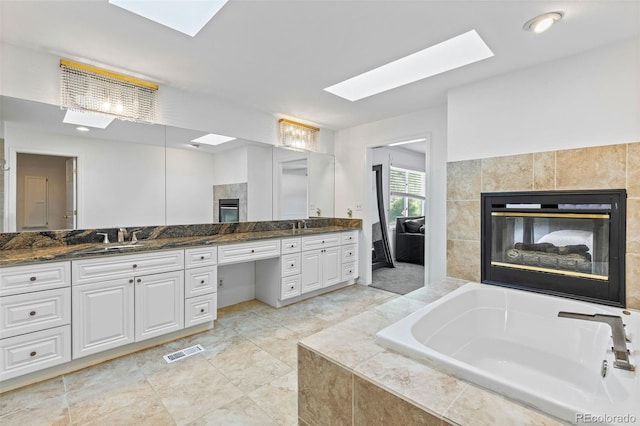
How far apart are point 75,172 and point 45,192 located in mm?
254

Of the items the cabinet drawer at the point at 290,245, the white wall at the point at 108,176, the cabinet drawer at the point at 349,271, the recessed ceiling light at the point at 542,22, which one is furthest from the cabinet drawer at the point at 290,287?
the recessed ceiling light at the point at 542,22

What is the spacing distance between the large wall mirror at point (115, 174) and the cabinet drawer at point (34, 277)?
1.92 ft

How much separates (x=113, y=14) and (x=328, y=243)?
292 cm

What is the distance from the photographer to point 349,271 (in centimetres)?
411

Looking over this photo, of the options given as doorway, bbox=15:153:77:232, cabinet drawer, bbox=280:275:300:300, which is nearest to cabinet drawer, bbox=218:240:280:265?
cabinet drawer, bbox=280:275:300:300

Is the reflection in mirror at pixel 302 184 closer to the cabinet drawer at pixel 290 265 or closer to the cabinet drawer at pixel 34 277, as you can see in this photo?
the cabinet drawer at pixel 290 265

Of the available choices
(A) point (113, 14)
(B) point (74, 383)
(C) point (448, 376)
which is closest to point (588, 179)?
(C) point (448, 376)

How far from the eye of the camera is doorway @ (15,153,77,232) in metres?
2.22

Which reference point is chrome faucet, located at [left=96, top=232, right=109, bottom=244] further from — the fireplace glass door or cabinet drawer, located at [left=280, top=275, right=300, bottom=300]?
the fireplace glass door

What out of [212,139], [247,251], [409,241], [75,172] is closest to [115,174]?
[75,172]

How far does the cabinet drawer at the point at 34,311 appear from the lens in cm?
178

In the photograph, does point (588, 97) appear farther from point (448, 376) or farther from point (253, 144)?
point (253, 144)

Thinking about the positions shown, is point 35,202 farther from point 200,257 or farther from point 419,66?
point 419,66

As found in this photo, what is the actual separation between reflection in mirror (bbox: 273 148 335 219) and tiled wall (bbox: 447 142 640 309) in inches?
77.2
